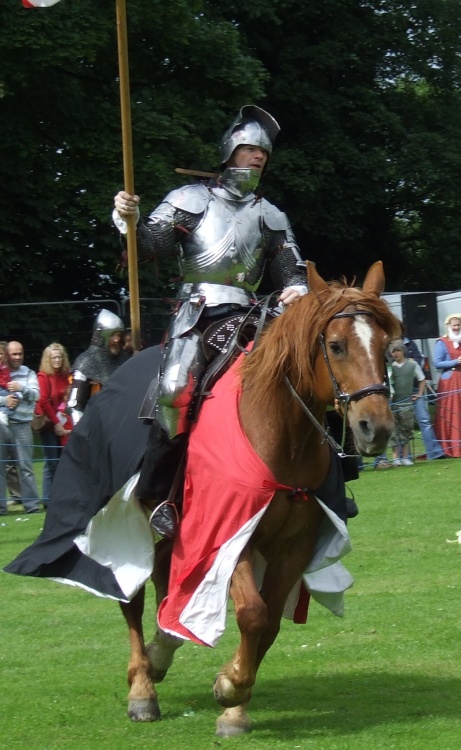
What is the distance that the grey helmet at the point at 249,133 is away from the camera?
20.2ft

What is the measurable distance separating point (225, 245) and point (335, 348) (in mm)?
1049

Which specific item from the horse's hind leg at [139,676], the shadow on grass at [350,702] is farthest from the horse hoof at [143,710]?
the shadow on grass at [350,702]

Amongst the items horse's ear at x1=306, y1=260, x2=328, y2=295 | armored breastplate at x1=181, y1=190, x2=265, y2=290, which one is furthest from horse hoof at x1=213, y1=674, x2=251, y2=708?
armored breastplate at x1=181, y1=190, x2=265, y2=290

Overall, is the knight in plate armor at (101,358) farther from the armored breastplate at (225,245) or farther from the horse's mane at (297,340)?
the horse's mane at (297,340)

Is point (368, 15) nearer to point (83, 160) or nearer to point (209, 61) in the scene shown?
point (209, 61)

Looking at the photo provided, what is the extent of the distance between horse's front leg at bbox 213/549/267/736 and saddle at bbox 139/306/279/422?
2.59ft

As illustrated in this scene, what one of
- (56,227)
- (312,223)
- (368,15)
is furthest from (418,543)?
(368,15)

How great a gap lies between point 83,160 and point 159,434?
16.1 m

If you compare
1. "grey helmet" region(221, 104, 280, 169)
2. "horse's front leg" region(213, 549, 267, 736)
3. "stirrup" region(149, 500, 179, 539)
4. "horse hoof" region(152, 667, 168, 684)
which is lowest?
"horse hoof" region(152, 667, 168, 684)

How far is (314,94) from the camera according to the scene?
25.9 meters

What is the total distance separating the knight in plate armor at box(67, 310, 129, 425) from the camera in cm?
1151

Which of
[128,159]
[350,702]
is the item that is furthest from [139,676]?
[128,159]

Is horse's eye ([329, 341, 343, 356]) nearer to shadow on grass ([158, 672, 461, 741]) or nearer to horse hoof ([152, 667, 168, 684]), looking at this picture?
shadow on grass ([158, 672, 461, 741])

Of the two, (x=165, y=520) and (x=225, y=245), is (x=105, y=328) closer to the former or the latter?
(x=225, y=245)
